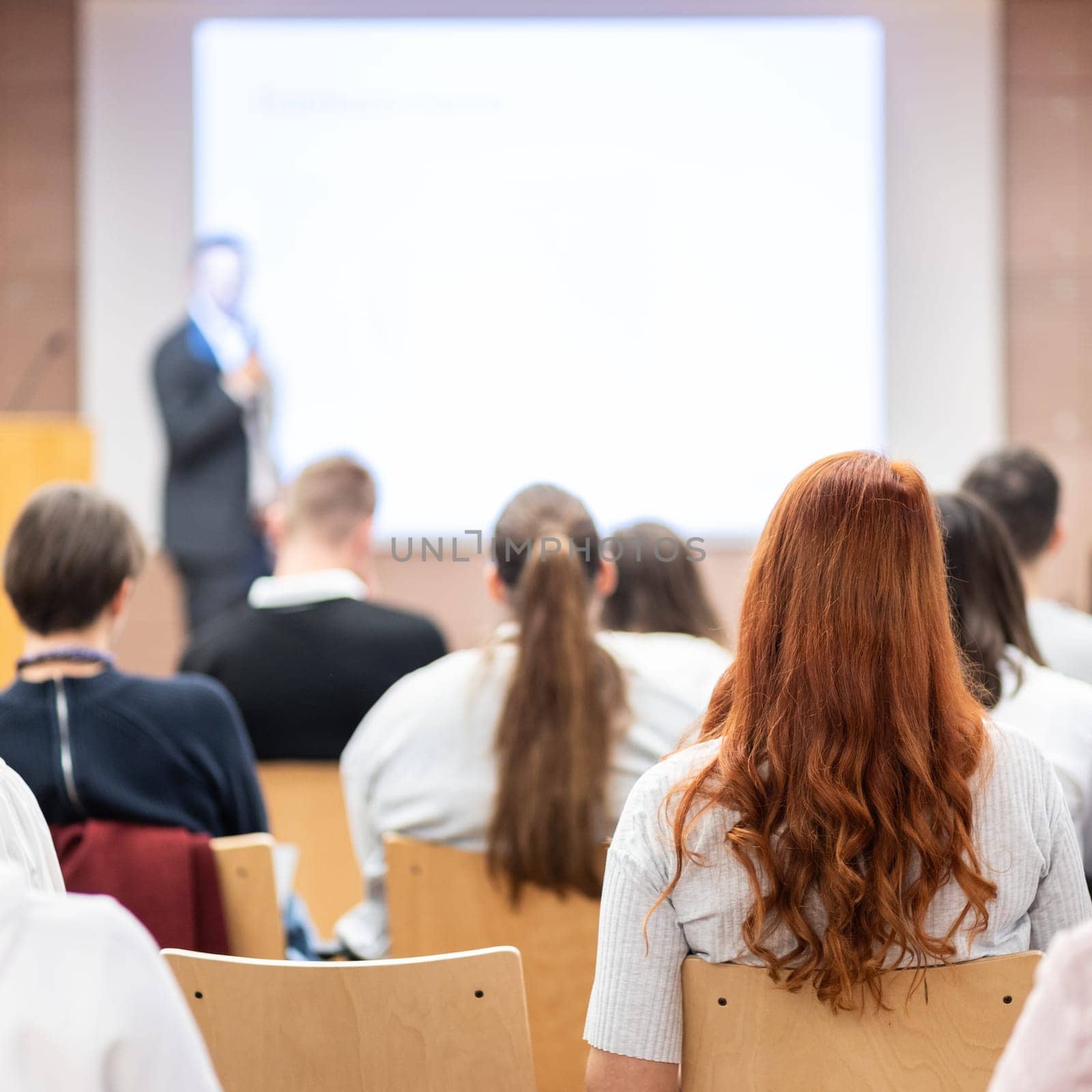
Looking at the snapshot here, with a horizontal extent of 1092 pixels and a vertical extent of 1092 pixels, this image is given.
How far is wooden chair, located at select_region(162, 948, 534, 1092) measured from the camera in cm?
123

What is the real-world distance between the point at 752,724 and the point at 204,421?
3789 mm

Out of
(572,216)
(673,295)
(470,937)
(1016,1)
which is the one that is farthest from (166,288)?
(470,937)

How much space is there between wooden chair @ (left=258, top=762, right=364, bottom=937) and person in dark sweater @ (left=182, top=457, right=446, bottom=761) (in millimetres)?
112

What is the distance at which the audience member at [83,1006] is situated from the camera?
0.81 m

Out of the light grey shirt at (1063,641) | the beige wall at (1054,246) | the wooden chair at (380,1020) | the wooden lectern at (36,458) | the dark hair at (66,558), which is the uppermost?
the beige wall at (1054,246)

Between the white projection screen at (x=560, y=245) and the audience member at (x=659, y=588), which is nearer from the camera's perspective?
the audience member at (x=659, y=588)

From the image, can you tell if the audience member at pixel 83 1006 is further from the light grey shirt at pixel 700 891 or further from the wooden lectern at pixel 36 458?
the wooden lectern at pixel 36 458

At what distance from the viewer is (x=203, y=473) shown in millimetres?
4770

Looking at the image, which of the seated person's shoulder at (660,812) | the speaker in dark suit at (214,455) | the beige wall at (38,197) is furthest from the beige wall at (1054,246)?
the seated person's shoulder at (660,812)

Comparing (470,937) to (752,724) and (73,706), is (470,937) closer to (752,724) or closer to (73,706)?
(73,706)

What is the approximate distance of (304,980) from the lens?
1239 millimetres

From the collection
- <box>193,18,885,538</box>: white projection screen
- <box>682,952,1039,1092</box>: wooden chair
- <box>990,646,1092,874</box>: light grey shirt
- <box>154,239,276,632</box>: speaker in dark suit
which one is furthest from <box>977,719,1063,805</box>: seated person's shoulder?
<box>154,239,276,632</box>: speaker in dark suit

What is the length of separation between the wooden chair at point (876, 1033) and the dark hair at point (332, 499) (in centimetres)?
167

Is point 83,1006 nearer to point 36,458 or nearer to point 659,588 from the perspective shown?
point 659,588
